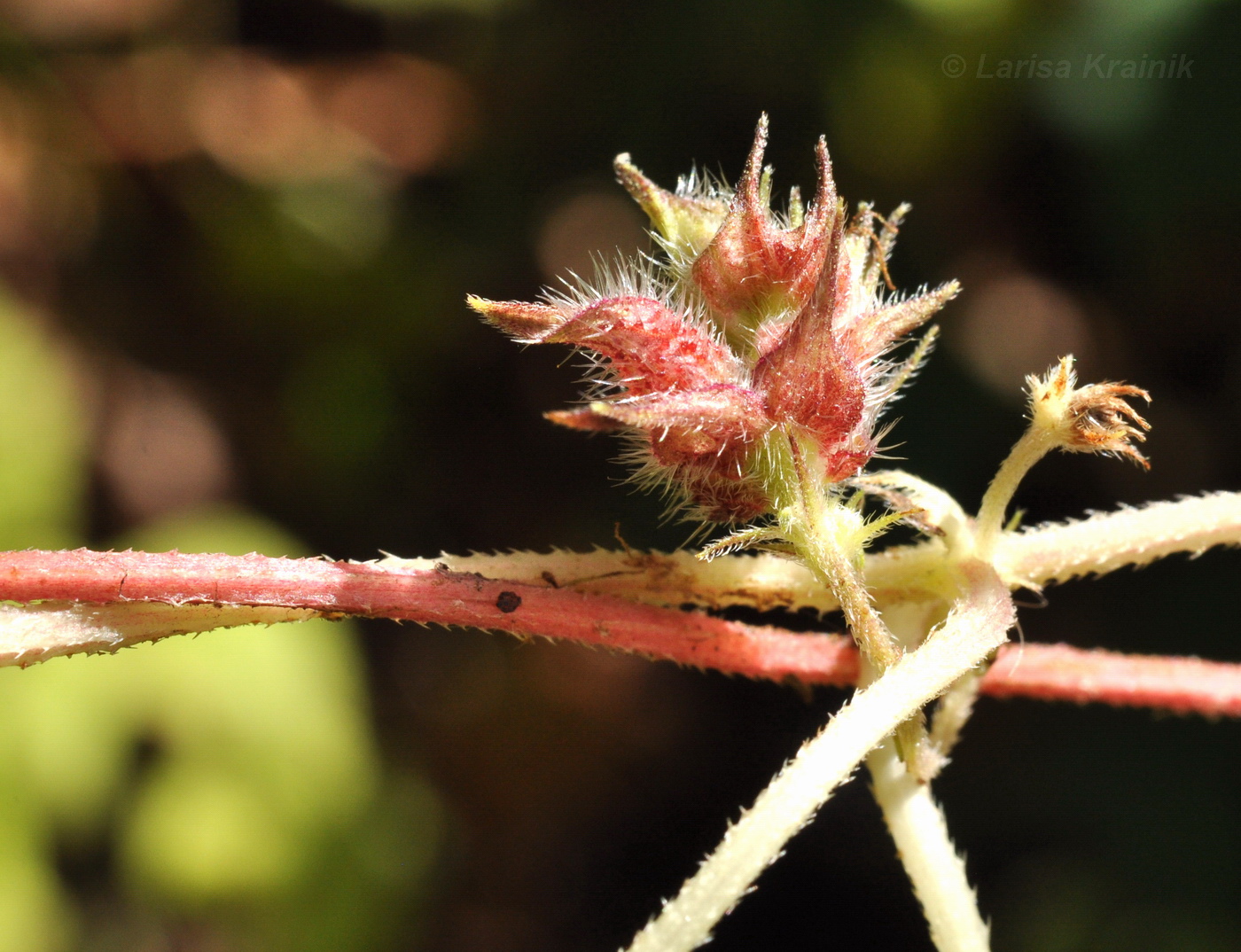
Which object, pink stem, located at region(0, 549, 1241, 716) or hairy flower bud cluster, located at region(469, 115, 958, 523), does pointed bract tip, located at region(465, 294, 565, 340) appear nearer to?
hairy flower bud cluster, located at region(469, 115, 958, 523)

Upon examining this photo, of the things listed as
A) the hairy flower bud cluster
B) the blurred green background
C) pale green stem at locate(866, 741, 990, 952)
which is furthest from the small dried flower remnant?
the blurred green background

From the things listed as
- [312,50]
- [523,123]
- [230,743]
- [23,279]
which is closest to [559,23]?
[523,123]

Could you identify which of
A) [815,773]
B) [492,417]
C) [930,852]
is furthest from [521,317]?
[492,417]

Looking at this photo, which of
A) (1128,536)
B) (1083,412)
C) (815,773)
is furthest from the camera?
(1128,536)

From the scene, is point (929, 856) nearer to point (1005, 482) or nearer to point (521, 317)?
point (1005, 482)

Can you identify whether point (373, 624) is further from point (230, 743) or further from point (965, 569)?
point (965, 569)

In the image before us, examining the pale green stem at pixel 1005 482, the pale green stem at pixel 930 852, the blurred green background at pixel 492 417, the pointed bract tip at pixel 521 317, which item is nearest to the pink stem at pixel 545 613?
the pale green stem at pixel 930 852

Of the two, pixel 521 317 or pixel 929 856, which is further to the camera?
pixel 929 856
